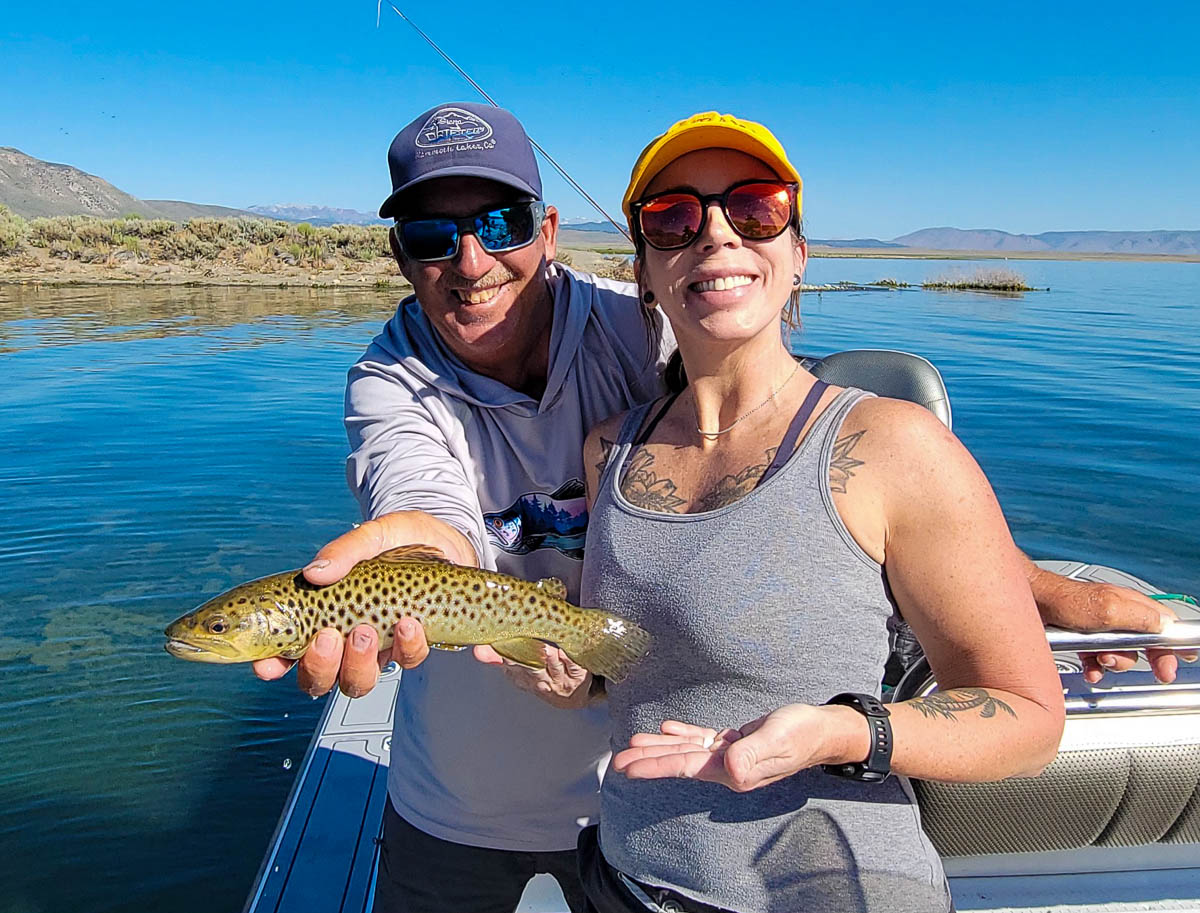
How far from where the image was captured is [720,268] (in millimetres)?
2312

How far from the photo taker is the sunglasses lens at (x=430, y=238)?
2.91m

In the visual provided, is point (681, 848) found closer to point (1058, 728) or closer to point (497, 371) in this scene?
point (1058, 728)

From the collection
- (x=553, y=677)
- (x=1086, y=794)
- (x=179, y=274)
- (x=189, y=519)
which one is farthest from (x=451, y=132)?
(x=179, y=274)

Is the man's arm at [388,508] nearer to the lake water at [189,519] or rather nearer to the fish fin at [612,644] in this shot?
the fish fin at [612,644]

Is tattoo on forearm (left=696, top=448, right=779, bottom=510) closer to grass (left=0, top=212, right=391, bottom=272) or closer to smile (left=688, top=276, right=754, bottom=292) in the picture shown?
smile (left=688, top=276, right=754, bottom=292)

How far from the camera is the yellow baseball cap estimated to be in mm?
2318

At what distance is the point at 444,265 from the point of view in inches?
115

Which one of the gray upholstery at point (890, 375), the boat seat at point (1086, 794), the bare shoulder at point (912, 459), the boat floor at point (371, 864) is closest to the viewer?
the bare shoulder at point (912, 459)

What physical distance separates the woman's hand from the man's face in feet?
4.89

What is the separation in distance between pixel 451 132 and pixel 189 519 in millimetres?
10159

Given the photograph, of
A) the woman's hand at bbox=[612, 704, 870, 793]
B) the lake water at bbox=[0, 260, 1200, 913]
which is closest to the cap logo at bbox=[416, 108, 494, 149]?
the woman's hand at bbox=[612, 704, 870, 793]

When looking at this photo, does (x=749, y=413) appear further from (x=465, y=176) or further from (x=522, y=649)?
(x=465, y=176)

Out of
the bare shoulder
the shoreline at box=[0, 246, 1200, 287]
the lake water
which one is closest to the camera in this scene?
the bare shoulder

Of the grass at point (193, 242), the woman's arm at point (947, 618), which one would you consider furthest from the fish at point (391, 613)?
the grass at point (193, 242)
